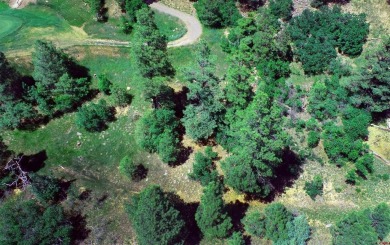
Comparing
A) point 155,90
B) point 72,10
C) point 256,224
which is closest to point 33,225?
point 155,90

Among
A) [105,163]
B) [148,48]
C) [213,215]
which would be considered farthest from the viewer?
[105,163]

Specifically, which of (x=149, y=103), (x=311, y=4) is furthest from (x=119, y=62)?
(x=311, y=4)

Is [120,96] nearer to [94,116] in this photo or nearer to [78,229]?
[94,116]

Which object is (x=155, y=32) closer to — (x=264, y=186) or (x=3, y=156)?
(x=264, y=186)

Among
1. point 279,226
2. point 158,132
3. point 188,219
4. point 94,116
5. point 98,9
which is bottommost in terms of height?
point 188,219

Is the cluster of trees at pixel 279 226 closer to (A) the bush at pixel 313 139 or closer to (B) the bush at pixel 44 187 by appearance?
(A) the bush at pixel 313 139

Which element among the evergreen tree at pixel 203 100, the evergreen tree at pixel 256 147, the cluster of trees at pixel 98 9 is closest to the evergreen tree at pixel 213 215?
the evergreen tree at pixel 256 147

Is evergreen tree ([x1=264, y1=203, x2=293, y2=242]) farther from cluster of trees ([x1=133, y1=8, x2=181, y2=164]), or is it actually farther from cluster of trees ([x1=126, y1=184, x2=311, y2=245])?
cluster of trees ([x1=133, y1=8, x2=181, y2=164])
